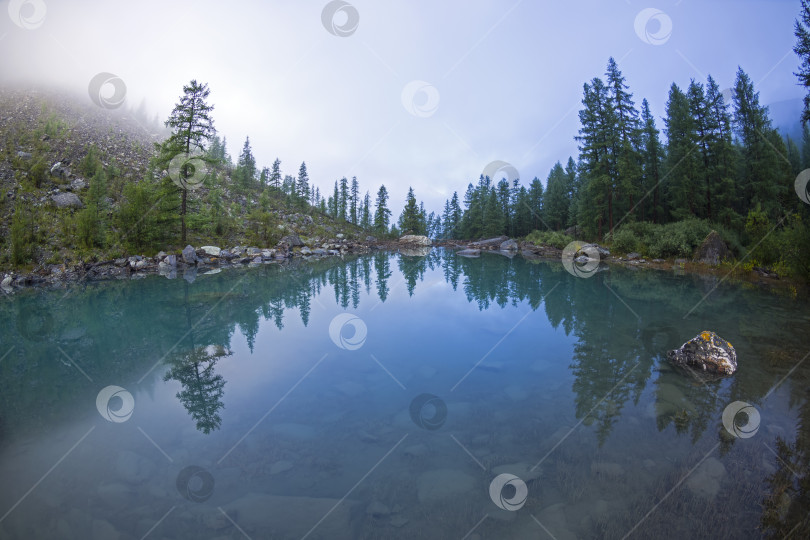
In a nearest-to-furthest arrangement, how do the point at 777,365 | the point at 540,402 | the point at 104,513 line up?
the point at 104,513 → the point at 540,402 → the point at 777,365

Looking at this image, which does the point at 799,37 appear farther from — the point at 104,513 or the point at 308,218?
the point at 308,218

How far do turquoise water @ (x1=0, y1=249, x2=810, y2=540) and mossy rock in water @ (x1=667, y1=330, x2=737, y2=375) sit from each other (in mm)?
357

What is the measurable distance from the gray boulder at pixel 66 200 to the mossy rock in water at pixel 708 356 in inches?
1704

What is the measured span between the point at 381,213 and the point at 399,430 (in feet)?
247

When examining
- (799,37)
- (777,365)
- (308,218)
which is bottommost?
(777,365)

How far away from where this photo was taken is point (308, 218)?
70375mm

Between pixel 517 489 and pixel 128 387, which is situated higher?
pixel 517 489

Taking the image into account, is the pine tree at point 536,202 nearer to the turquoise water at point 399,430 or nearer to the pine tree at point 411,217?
the pine tree at point 411,217

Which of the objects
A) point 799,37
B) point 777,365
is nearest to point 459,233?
point 799,37

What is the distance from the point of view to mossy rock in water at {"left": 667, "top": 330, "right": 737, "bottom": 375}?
22.8 feet

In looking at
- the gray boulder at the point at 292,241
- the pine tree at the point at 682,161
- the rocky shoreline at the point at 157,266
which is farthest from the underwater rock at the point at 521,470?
the gray boulder at the point at 292,241

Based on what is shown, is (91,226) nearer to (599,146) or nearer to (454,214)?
(599,146)

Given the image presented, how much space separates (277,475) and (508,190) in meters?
83.2

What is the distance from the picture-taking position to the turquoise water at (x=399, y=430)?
338 cm
